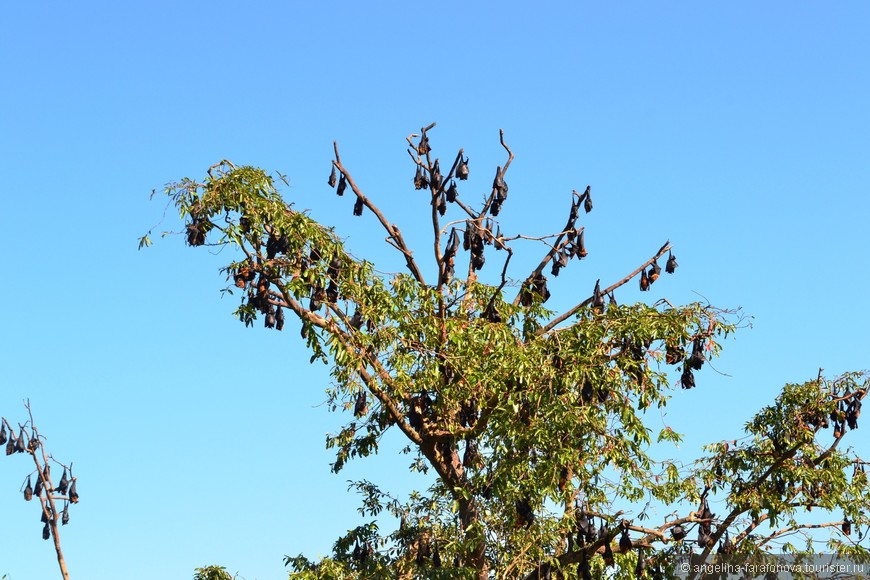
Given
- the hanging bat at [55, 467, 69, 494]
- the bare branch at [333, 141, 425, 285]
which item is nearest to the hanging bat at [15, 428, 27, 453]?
the hanging bat at [55, 467, 69, 494]

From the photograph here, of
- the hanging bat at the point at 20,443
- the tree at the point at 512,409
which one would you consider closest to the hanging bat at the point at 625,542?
the tree at the point at 512,409

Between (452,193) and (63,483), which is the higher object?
(452,193)

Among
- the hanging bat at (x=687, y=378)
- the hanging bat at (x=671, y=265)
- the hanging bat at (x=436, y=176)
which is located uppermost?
the hanging bat at (x=436, y=176)

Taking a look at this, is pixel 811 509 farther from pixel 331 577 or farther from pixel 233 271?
pixel 233 271

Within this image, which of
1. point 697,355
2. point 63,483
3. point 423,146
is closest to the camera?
point 63,483

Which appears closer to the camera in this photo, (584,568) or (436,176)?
(584,568)

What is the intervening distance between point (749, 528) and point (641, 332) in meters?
3.15

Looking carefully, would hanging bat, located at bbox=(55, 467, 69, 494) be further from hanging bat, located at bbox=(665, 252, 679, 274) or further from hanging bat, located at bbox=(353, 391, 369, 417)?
hanging bat, located at bbox=(665, 252, 679, 274)

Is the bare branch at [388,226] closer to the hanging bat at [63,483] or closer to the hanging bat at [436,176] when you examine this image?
the hanging bat at [436,176]

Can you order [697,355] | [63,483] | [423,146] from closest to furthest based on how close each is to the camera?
[63,483] < [697,355] < [423,146]

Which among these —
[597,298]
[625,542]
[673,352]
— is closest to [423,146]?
[597,298]

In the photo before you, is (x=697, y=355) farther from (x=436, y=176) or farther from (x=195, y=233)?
(x=195, y=233)

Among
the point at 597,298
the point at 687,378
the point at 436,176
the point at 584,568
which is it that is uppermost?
the point at 436,176

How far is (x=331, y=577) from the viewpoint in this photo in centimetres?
1430
